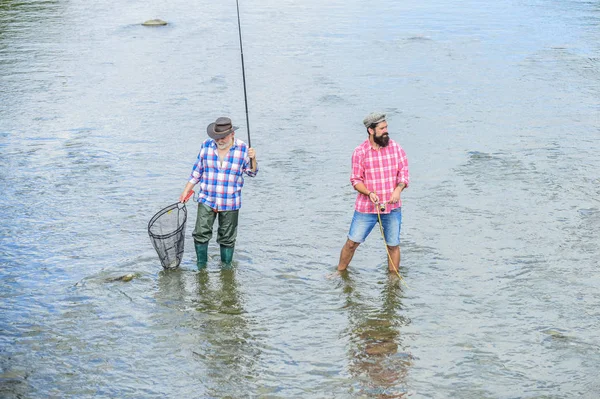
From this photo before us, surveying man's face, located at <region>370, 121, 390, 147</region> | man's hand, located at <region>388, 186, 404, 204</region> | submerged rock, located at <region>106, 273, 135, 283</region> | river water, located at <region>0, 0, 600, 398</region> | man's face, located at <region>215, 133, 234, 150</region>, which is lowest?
river water, located at <region>0, 0, 600, 398</region>

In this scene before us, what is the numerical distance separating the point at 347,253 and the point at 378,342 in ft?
5.23

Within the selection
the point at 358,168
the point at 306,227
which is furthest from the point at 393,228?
the point at 306,227

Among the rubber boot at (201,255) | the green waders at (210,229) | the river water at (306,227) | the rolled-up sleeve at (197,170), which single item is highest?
the rolled-up sleeve at (197,170)

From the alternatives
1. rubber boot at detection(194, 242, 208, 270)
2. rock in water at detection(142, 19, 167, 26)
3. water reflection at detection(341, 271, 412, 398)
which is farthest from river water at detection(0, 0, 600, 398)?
rock in water at detection(142, 19, 167, 26)

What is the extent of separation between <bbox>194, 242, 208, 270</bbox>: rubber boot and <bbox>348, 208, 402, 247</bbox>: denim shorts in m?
1.61

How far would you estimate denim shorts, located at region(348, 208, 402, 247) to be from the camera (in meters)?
9.06

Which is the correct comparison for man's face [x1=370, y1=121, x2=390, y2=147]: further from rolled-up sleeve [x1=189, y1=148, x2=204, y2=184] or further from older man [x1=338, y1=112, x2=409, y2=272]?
rolled-up sleeve [x1=189, y1=148, x2=204, y2=184]

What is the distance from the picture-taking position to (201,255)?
9.66 metres

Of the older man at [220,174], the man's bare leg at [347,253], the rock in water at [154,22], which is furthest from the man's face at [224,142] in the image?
the rock in water at [154,22]

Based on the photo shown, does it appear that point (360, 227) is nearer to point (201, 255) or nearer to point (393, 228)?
point (393, 228)

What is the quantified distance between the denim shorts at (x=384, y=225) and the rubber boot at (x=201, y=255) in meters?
1.61

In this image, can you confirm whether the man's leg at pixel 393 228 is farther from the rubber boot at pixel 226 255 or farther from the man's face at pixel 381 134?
the rubber boot at pixel 226 255

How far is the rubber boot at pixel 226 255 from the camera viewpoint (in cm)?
973

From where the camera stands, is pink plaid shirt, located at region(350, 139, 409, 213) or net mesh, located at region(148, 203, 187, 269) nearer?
pink plaid shirt, located at region(350, 139, 409, 213)
